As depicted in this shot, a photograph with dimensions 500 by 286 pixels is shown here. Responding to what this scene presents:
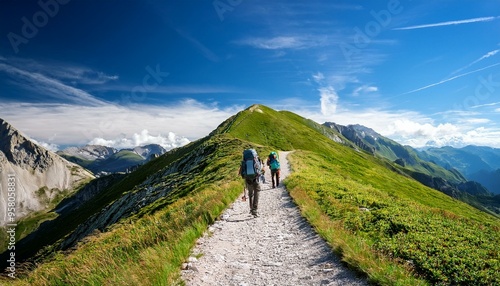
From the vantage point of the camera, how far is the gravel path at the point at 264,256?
7.39 meters

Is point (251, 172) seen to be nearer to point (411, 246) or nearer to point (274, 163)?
point (411, 246)

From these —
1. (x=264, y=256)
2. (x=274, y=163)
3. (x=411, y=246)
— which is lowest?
(x=264, y=256)

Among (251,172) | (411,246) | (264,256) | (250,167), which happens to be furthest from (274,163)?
(411,246)

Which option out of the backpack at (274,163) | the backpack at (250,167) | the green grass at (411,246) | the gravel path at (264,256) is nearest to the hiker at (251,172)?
the backpack at (250,167)

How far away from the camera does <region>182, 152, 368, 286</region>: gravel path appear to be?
24.2 feet

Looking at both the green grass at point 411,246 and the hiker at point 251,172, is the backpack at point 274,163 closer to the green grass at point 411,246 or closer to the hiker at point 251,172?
the hiker at point 251,172

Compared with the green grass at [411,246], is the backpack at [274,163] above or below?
above

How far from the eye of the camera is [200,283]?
23.8ft

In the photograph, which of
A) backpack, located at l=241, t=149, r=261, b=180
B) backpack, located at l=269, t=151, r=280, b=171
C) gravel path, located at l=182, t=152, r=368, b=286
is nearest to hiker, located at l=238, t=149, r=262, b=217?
backpack, located at l=241, t=149, r=261, b=180

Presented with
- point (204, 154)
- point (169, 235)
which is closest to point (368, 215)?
point (169, 235)

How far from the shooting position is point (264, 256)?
9195mm

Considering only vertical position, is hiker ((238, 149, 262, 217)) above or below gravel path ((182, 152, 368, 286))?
above

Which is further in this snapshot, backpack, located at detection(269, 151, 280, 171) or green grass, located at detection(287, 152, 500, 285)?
backpack, located at detection(269, 151, 280, 171)

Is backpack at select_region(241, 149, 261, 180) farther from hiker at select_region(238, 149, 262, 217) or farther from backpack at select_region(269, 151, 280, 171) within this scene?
backpack at select_region(269, 151, 280, 171)
